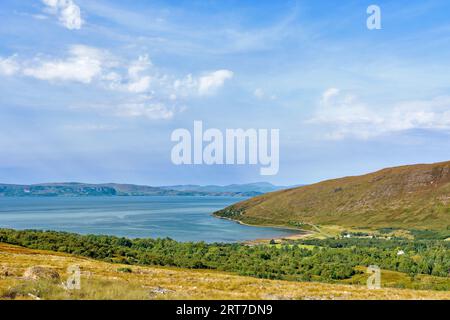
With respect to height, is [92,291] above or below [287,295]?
above

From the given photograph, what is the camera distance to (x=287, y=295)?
20.4 meters

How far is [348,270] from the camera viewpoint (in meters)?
89.8

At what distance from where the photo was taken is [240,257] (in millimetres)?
104188

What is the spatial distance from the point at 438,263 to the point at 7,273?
115834 millimetres

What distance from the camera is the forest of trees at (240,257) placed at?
6950 cm

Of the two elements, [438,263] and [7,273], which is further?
[438,263]

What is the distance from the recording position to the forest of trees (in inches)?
2736

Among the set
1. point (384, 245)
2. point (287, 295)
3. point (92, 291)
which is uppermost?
point (92, 291)

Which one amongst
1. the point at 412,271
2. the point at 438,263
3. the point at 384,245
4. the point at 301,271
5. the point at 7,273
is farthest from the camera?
the point at 384,245
